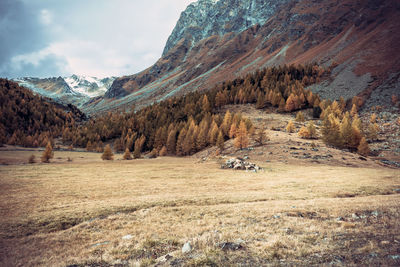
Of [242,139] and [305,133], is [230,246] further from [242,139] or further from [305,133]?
[305,133]

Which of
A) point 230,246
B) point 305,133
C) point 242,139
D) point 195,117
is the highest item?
point 195,117

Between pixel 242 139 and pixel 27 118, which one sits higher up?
Answer: pixel 27 118

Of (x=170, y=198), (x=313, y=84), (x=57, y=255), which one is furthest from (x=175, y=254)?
(x=313, y=84)

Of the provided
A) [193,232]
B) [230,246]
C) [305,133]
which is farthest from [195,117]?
[230,246]

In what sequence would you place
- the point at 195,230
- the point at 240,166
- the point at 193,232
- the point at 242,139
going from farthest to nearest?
the point at 242,139, the point at 240,166, the point at 195,230, the point at 193,232

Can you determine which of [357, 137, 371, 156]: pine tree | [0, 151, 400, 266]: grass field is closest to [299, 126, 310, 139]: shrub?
[357, 137, 371, 156]: pine tree

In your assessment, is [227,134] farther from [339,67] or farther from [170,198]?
[339,67]

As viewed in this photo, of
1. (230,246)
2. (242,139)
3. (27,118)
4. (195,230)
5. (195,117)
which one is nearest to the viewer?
(230,246)

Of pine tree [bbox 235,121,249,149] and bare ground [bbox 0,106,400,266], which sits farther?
pine tree [bbox 235,121,249,149]

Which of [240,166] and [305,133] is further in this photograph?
[305,133]

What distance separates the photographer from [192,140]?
73000 millimetres

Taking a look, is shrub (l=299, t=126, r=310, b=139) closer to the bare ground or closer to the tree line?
the tree line

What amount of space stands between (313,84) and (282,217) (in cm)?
13455

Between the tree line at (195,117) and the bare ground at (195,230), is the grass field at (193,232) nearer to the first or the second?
the bare ground at (195,230)
